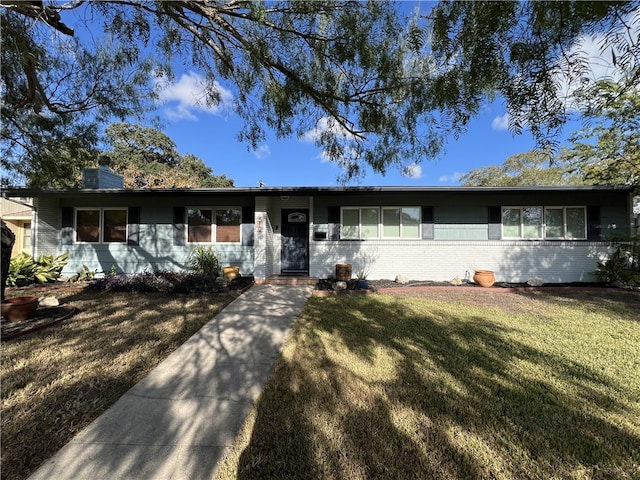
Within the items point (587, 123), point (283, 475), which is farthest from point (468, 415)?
point (587, 123)

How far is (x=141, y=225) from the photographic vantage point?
939 centimetres

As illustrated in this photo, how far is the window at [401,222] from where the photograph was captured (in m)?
9.11

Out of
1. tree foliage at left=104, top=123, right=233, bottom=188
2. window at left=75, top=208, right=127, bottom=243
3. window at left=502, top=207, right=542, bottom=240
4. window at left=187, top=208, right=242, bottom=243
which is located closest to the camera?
window at left=502, top=207, right=542, bottom=240

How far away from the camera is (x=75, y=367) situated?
3.04 meters

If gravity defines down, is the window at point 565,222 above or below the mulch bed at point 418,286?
above

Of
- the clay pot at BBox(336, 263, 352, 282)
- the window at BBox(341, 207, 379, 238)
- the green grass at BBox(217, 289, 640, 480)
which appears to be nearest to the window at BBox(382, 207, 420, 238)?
the window at BBox(341, 207, 379, 238)

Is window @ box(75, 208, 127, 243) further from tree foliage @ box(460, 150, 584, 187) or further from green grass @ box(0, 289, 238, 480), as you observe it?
tree foliage @ box(460, 150, 584, 187)

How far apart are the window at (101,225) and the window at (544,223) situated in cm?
1252

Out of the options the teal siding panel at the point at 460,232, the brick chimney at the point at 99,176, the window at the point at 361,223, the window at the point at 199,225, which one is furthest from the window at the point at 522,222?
the brick chimney at the point at 99,176

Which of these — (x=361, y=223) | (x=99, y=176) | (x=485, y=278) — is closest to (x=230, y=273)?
(x=361, y=223)

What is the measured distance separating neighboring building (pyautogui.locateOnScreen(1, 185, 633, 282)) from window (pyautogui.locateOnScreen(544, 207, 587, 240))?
0.03m

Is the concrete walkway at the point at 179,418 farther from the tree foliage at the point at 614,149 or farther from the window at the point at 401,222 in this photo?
the tree foliage at the point at 614,149

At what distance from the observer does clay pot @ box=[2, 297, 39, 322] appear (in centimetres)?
443

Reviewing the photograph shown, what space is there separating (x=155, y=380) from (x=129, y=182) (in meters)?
24.8
